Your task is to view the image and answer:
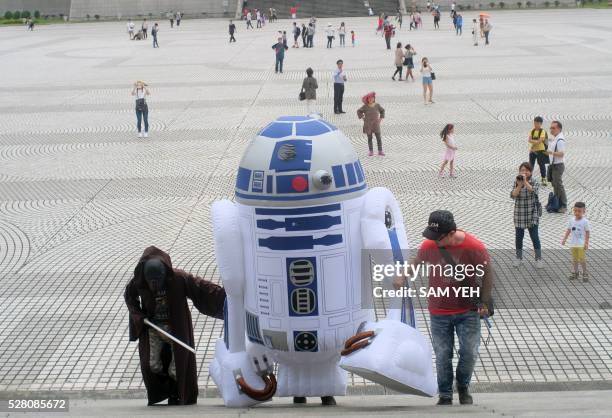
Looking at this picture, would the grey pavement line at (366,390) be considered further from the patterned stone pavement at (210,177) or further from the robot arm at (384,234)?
the robot arm at (384,234)

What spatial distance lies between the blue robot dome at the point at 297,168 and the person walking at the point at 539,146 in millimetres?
8060

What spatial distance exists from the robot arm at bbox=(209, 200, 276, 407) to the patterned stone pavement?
153 centimetres

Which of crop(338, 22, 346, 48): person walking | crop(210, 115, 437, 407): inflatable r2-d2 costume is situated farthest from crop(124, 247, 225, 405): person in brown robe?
crop(338, 22, 346, 48): person walking

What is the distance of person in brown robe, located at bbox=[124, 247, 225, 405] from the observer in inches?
Result: 229

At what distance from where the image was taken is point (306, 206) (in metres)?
5.11

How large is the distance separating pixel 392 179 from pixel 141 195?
4.13 meters

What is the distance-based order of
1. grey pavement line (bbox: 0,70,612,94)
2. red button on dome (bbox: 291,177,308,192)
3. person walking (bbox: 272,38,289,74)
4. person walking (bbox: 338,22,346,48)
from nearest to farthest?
red button on dome (bbox: 291,177,308,192)
grey pavement line (bbox: 0,70,612,94)
person walking (bbox: 272,38,289,74)
person walking (bbox: 338,22,346,48)

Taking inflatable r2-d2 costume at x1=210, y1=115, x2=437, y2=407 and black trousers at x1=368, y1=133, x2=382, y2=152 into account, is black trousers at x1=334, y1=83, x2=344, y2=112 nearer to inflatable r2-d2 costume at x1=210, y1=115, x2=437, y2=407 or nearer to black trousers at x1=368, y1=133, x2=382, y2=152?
black trousers at x1=368, y1=133, x2=382, y2=152

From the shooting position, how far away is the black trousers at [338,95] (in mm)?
18797

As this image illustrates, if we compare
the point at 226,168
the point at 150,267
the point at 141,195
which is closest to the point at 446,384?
the point at 150,267

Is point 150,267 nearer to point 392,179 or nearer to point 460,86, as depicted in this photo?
point 392,179

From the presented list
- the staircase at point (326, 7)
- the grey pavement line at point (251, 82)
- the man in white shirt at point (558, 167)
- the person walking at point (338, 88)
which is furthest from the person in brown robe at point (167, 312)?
the staircase at point (326, 7)

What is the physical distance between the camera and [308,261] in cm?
514

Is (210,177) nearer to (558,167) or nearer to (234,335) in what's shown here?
(558,167)
